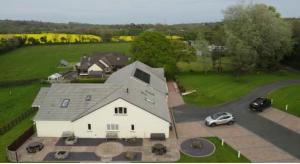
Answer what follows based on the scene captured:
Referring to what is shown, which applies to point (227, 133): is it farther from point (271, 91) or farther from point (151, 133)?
point (271, 91)

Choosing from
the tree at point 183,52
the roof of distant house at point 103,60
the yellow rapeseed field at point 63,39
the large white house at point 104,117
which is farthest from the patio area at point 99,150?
the yellow rapeseed field at point 63,39

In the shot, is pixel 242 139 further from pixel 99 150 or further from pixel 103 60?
pixel 103 60

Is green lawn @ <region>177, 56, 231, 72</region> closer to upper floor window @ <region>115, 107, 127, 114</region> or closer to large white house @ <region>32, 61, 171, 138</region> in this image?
large white house @ <region>32, 61, 171, 138</region>

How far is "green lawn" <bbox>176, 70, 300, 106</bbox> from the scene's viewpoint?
145 feet

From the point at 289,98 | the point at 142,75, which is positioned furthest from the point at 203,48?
the point at 142,75

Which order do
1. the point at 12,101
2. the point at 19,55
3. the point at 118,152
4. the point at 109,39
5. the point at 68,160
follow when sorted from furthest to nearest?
the point at 109,39 < the point at 19,55 < the point at 12,101 < the point at 118,152 < the point at 68,160

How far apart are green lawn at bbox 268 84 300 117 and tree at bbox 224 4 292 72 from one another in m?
9.64

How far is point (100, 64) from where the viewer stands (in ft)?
220

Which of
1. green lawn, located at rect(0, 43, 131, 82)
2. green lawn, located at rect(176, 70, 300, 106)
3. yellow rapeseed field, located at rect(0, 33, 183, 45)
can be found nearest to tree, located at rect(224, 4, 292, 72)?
green lawn, located at rect(176, 70, 300, 106)

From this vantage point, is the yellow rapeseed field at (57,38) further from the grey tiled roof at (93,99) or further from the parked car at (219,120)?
the parked car at (219,120)

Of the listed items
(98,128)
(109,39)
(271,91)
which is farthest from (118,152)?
(109,39)

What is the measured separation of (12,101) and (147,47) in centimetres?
2828

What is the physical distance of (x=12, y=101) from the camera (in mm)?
46656

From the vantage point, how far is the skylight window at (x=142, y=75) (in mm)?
40131
